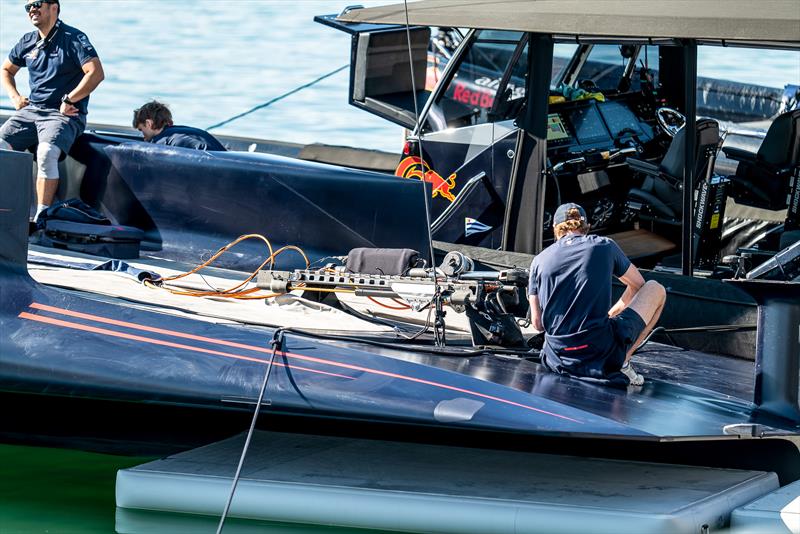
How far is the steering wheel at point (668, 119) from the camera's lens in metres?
7.72

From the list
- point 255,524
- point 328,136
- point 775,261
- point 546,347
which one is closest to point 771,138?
point 775,261

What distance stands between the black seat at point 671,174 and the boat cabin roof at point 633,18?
1.77ft

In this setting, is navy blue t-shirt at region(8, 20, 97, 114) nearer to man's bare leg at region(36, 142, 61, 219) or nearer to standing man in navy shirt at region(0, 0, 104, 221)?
standing man in navy shirt at region(0, 0, 104, 221)

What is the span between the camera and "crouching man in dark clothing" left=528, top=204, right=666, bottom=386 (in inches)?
196

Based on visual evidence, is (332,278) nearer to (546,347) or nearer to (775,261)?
(546,347)

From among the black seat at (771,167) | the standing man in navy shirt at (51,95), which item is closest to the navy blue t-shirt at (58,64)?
the standing man in navy shirt at (51,95)

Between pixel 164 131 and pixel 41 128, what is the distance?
72cm

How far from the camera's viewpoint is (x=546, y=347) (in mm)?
5215

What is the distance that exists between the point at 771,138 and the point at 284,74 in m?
18.5

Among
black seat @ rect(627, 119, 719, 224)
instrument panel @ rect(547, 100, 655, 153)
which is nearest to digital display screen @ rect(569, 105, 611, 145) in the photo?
instrument panel @ rect(547, 100, 655, 153)

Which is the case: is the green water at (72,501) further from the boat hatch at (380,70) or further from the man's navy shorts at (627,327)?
the boat hatch at (380,70)

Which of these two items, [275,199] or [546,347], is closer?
[546,347]

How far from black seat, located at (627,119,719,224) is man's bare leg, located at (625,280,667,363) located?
4.40 feet

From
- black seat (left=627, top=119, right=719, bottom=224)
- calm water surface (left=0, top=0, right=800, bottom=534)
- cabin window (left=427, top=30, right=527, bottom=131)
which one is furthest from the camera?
calm water surface (left=0, top=0, right=800, bottom=534)
